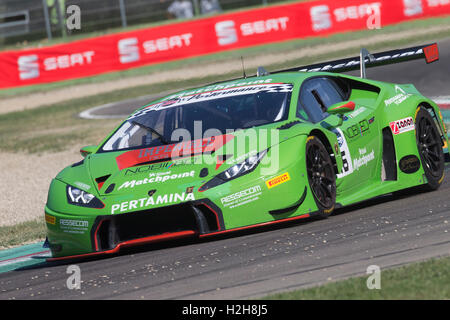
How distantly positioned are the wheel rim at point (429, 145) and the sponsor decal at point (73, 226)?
10.0 feet

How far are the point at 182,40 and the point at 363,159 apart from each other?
62.4 ft

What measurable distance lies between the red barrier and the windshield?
59.1 ft

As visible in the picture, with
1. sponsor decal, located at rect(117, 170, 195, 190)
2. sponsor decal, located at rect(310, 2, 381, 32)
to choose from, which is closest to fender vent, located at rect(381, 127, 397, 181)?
sponsor decal, located at rect(117, 170, 195, 190)

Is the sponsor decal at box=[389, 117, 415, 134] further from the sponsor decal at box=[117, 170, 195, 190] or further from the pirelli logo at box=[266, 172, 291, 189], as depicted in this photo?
the sponsor decal at box=[117, 170, 195, 190]

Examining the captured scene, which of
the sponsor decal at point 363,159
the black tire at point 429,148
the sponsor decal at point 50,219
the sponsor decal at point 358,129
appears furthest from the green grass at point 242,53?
the sponsor decal at point 50,219

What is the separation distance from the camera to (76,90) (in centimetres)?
2609

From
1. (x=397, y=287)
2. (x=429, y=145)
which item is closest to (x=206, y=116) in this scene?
(x=429, y=145)

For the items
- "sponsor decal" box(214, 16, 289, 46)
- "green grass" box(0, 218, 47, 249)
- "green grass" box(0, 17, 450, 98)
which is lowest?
"green grass" box(0, 17, 450, 98)

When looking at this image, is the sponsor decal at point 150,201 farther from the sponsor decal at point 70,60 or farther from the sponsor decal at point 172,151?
the sponsor decal at point 70,60

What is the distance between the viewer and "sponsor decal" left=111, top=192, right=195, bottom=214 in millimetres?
6212

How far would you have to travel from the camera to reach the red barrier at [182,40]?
25172 mm

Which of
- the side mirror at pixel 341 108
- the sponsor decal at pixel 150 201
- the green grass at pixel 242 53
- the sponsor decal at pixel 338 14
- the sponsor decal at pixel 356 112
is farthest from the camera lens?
the sponsor decal at pixel 338 14

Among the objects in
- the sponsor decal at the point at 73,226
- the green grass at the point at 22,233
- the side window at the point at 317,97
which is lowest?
the green grass at the point at 22,233

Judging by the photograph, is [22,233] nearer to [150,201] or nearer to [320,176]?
[150,201]
